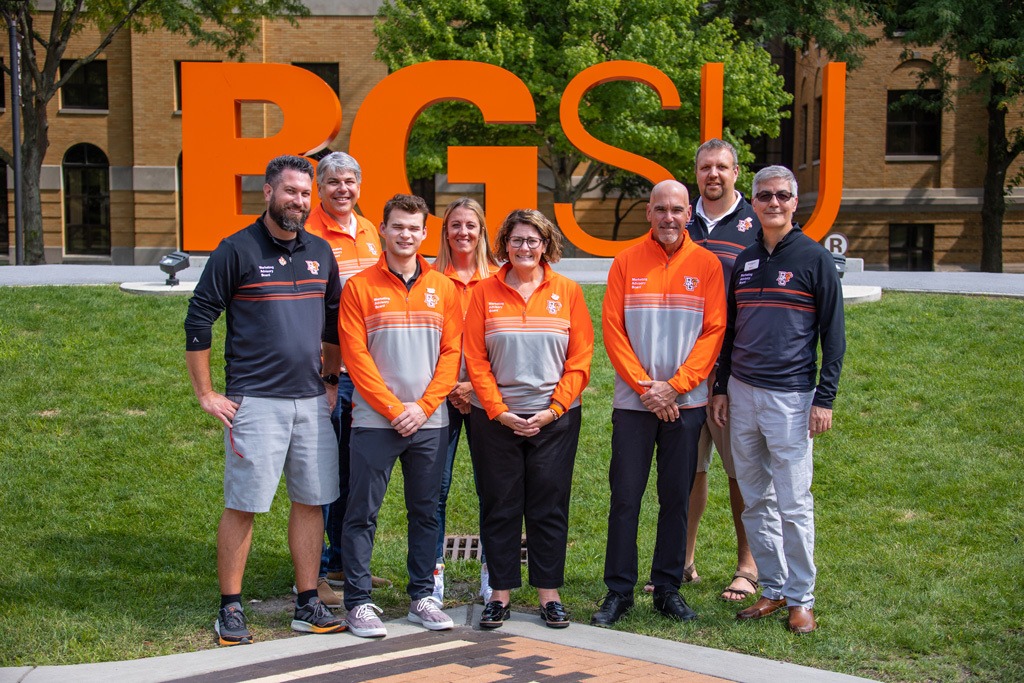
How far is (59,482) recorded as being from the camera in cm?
762

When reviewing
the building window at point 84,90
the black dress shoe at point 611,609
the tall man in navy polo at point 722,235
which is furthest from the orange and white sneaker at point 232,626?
the building window at point 84,90

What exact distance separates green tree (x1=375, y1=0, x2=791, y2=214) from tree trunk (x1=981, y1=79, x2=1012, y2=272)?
694 centimetres

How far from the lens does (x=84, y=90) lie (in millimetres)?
31609

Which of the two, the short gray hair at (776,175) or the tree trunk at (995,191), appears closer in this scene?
the short gray hair at (776,175)

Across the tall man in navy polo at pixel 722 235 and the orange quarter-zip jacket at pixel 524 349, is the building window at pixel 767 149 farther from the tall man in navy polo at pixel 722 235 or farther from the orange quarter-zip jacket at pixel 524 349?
the orange quarter-zip jacket at pixel 524 349

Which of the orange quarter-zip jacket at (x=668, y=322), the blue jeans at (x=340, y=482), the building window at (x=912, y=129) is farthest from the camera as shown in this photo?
the building window at (x=912, y=129)

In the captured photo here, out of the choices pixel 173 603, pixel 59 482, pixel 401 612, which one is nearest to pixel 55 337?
pixel 59 482

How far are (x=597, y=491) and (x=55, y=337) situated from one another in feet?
20.5

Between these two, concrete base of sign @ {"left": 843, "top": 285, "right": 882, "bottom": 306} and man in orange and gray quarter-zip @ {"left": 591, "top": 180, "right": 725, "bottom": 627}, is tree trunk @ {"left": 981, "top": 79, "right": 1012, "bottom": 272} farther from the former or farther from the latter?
man in orange and gray quarter-zip @ {"left": 591, "top": 180, "right": 725, "bottom": 627}

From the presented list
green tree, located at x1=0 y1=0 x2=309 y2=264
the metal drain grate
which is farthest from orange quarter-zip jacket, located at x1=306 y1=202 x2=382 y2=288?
green tree, located at x1=0 y1=0 x2=309 y2=264

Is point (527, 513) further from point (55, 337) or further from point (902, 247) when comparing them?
point (902, 247)

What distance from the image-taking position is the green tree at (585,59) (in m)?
22.3

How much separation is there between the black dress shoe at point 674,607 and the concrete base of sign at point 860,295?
8599 mm

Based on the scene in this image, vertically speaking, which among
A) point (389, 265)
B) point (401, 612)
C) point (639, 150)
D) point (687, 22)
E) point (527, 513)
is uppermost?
point (687, 22)
